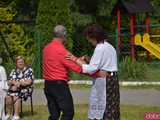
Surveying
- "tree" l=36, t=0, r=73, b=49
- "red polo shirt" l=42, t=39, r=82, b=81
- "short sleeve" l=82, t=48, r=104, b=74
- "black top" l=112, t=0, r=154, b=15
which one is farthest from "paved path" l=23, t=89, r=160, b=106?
"black top" l=112, t=0, r=154, b=15

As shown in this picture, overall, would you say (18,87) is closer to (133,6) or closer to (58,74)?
(58,74)

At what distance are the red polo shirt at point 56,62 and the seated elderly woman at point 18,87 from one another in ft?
9.57

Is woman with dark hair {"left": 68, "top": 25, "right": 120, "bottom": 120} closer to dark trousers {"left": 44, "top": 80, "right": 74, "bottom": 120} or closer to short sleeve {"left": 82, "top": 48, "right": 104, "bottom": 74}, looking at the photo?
short sleeve {"left": 82, "top": 48, "right": 104, "bottom": 74}

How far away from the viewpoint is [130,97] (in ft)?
46.3

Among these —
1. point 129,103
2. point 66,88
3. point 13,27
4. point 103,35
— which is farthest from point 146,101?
point 13,27

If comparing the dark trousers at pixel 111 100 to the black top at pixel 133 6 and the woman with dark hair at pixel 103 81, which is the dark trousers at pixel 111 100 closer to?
the woman with dark hair at pixel 103 81

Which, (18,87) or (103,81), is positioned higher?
(103,81)

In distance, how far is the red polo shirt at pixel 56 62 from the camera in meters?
8.69

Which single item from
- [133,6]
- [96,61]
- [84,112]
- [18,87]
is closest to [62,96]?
[96,61]

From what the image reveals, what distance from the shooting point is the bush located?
55.9 ft

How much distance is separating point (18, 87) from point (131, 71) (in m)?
5.85

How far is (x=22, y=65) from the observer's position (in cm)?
1196

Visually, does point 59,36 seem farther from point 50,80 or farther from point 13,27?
point 13,27

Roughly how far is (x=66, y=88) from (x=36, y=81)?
747 cm
